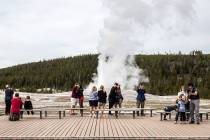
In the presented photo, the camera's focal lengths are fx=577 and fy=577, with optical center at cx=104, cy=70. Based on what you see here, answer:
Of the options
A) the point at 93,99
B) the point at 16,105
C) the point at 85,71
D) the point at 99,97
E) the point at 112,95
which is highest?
the point at 85,71

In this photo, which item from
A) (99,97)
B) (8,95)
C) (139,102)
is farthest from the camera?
(139,102)

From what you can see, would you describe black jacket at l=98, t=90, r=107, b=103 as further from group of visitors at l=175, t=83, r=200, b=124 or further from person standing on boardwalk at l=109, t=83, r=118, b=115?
group of visitors at l=175, t=83, r=200, b=124

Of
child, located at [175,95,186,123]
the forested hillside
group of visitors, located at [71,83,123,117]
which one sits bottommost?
child, located at [175,95,186,123]

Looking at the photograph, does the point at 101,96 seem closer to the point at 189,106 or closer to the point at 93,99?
the point at 93,99

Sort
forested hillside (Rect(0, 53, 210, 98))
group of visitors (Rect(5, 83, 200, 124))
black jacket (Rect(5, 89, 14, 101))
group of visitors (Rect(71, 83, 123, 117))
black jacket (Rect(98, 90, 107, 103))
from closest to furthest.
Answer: group of visitors (Rect(5, 83, 200, 124)) → group of visitors (Rect(71, 83, 123, 117)) → black jacket (Rect(98, 90, 107, 103)) → black jacket (Rect(5, 89, 14, 101)) → forested hillside (Rect(0, 53, 210, 98))

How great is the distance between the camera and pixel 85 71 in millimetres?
135875

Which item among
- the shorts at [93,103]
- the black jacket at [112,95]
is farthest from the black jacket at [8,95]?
the black jacket at [112,95]

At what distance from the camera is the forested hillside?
412 ft

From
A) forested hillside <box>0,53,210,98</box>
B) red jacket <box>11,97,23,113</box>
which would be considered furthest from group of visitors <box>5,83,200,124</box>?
forested hillside <box>0,53,210,98</box>

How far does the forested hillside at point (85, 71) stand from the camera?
412ft

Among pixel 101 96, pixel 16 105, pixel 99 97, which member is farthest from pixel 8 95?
pixel 101 96

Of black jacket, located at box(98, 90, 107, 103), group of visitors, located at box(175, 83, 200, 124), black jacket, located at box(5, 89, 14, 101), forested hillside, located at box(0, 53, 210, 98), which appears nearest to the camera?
group of visitors, located at box(175, 83, 200, 124)

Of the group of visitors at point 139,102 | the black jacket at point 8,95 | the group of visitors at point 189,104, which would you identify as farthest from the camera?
the black jacket at point 8,95

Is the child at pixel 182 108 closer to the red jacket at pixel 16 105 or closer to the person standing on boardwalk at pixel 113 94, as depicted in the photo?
the person standing on boardwalk at pixel 113 94
